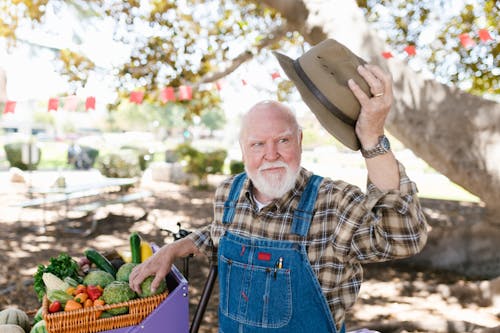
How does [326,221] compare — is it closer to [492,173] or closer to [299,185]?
[299,185]

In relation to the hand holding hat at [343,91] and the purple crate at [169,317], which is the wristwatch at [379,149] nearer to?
the hand holding hat at [343,91]

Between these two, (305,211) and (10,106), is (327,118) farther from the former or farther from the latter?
(10,106)

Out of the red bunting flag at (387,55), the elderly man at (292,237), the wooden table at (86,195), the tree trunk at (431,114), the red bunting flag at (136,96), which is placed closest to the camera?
the elderly man at (292,237)

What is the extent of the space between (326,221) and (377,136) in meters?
0.47

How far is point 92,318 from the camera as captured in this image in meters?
1.76

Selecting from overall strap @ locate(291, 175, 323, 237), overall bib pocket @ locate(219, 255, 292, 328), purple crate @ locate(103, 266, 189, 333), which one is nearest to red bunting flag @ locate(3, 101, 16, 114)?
purple crate @ locate(103, 266, 189, 333)

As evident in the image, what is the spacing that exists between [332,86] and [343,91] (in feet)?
0.17

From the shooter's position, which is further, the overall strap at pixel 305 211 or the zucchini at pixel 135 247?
the zucchini at pixel 135 247

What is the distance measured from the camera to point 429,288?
5730mm

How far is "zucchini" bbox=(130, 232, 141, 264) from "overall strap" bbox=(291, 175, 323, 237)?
0.82 metres

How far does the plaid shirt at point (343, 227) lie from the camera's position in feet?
5.15

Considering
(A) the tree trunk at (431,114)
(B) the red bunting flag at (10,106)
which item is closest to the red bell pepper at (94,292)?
(A) the tree trunk at (431,114)

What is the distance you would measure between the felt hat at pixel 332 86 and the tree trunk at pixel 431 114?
2247mm

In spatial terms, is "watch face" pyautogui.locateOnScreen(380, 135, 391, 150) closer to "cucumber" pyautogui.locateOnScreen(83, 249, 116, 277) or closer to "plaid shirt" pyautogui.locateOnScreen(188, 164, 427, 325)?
"plaid shirt" pyautogui.locateOnScreen(188, 164, 427, 325)
